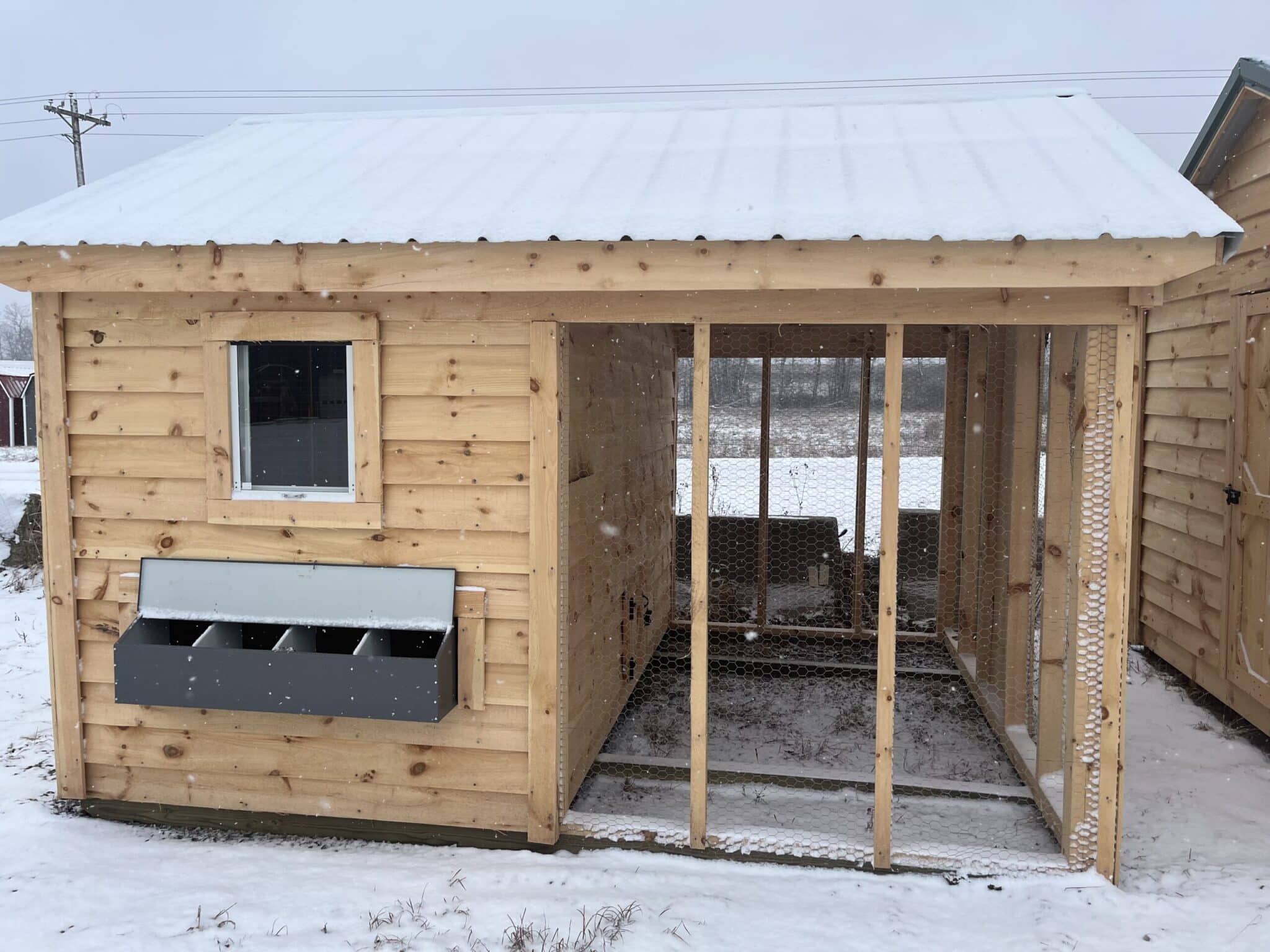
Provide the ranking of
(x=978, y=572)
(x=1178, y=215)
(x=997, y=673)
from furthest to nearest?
(x=978, y=572)
(x=997, y=673)
(x=1178, y=215)

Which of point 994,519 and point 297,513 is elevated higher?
point 297,513

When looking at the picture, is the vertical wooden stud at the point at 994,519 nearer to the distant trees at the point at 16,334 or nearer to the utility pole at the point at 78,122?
the utility pole at the point at 78,122

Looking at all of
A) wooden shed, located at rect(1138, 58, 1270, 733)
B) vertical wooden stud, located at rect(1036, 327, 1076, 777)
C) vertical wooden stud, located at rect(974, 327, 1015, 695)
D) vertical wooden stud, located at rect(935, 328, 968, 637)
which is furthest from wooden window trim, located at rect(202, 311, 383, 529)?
wooden shed, located at rect(1138, 58, 1270, 733)

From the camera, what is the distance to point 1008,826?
3.40m

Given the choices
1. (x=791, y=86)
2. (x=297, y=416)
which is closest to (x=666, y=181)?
(x=297, y=416)

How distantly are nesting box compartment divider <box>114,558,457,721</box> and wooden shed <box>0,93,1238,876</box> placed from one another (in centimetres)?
1

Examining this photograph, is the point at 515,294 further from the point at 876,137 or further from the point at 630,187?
the point at 876,137

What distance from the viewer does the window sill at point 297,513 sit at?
317 centimetres

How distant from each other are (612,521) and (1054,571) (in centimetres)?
192

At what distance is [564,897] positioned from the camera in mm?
2887

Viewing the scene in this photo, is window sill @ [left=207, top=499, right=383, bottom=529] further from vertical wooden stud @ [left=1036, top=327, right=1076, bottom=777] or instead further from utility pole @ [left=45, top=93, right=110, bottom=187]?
utility pole @ [left=45, top=93, right=110, bottom=187]

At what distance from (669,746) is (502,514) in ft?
5.52

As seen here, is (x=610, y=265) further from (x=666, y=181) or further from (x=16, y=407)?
(x=16, y=407)

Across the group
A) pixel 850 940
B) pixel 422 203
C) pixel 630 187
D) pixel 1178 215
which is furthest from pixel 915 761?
pixel 422 203
